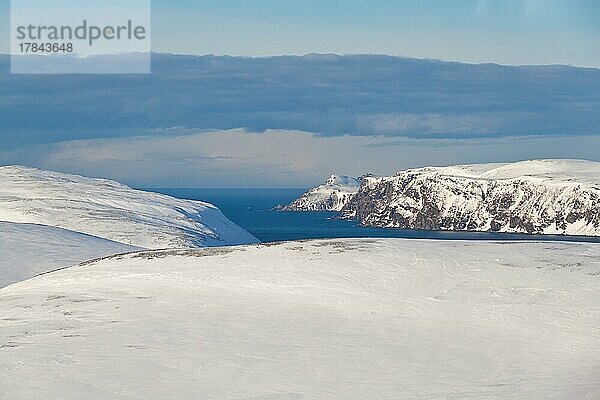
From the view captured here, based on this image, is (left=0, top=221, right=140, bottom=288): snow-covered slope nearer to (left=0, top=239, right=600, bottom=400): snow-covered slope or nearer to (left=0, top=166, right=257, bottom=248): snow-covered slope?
(left=0, top=239, right=600, bottom=400): snow-covered slope

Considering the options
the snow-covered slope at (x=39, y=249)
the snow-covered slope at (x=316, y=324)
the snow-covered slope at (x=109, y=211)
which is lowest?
the snow-covered slope at (x=109, y=211)

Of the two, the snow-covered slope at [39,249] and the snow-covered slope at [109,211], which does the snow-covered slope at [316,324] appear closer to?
the snow-covered slope at [39,249]

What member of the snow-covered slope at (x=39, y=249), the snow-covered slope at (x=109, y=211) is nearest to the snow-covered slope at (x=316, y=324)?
the snow-covered slope at (x=39, y=249)

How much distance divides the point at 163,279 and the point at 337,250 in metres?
6.96

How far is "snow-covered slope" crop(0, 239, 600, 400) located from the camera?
2083cm

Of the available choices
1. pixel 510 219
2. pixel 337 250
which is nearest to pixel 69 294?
pixel 337 250

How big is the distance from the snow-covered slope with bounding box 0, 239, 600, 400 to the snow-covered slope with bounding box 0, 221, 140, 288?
932 centimetres

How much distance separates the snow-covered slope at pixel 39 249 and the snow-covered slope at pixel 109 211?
14.5 m

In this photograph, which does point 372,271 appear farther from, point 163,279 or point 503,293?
point 163,279

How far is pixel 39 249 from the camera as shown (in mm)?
50625

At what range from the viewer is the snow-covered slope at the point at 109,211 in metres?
78.2

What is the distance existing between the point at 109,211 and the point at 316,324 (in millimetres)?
68593

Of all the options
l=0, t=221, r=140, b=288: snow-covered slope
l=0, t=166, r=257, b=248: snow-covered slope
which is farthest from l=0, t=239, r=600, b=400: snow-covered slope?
l=0, t=166, r=257, b=248: snow-covered slope

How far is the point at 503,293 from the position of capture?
94.3 feet
